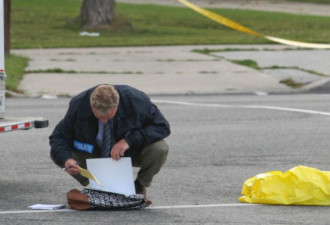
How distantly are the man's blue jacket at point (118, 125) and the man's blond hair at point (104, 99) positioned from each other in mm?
292

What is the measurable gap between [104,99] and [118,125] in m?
0.47

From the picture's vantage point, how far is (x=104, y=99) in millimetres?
7270

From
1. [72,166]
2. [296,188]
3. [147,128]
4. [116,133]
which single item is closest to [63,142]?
[72,166]

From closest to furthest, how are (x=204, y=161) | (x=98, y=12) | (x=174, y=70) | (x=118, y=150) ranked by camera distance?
1. (x=118, y=150)
2. (x=204, y=161)
3. (x=174, y=70)
4. (x=98, y=12)

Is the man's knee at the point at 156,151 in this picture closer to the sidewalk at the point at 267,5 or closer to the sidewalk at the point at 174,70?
the sidewalk at the point at 174,70

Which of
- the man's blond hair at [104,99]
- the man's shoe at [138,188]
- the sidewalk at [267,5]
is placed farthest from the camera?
the sidewalk at [267,5]

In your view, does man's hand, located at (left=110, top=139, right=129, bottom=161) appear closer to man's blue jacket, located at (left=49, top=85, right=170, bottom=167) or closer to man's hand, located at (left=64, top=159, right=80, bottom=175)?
man's blue jacket, located at (left=49, top=85, right=170, bottom=167)

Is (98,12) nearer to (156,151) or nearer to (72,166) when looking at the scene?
(156,151)

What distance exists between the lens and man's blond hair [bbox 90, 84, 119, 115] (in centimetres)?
728

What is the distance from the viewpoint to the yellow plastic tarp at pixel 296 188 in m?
7.94

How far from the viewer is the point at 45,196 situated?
839cm

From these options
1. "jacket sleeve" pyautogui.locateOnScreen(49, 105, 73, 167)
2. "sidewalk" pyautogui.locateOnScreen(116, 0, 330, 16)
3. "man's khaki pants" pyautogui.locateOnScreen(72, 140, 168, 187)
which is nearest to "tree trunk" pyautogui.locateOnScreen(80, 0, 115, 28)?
"sidewalk" pyautogui.locateOnScreen(116, 0, 330, 16)

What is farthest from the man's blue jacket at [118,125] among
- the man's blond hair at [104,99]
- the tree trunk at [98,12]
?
the tree trunk at [98,12]

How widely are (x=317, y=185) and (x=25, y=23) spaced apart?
27.8 metres
